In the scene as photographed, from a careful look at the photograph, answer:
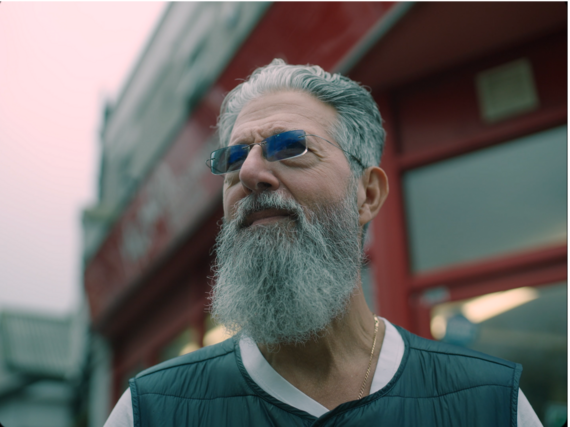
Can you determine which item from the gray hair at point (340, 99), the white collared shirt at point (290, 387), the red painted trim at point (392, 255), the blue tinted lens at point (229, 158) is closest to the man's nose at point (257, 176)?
the blue tinted lens at point (229, 158)

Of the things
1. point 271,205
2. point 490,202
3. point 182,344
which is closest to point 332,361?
point 271,205

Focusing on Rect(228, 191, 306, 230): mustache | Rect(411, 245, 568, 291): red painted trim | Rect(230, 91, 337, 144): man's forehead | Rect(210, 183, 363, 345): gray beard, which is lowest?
Rect(210, 183, 363, 345): gray beard

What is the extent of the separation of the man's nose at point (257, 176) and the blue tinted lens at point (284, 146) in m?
0.04

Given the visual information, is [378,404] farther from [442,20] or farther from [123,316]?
[123,316]

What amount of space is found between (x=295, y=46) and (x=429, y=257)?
→ 1.86m

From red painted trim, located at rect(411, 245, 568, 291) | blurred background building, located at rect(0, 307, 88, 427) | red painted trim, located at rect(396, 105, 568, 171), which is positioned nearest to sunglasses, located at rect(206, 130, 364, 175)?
red painted trim, located at rect(411, 245, 568, 291)

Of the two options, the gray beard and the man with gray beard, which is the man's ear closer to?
the man with gray beard

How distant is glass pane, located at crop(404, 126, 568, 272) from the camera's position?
3.38 m

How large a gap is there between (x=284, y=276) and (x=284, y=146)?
45cm

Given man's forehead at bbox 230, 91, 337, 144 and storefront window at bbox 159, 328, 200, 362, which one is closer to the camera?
man's forehead at bbox 230, 91, 337, 144

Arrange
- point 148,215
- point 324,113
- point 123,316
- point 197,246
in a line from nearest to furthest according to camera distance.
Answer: point 324,113
point 197,246
point 148,215
point 123,316

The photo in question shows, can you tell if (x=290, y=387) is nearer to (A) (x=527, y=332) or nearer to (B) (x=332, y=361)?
(B) (x=332, y=361)

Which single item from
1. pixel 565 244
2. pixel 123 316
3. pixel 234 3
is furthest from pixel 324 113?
pixel 123 316

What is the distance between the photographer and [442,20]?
331 centimetres
